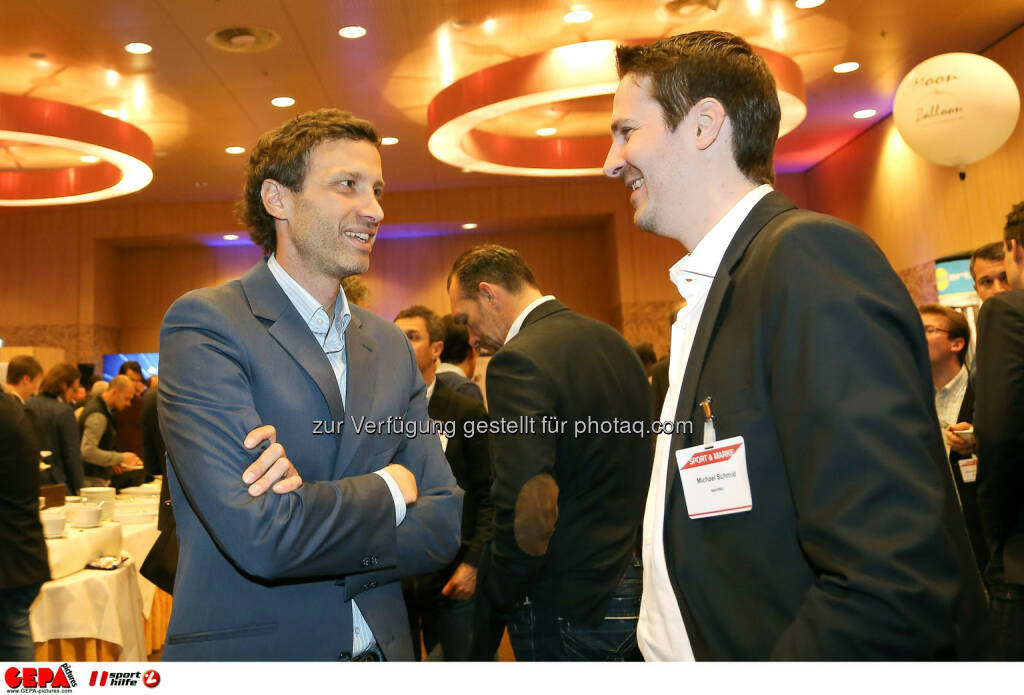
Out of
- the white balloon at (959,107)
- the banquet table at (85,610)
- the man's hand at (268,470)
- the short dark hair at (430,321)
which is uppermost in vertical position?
the white balloon at (959,107)

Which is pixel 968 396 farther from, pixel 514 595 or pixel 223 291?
pixel 223 291

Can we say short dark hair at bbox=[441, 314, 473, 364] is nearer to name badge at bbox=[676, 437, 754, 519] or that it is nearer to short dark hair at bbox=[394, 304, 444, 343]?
short dark hair at bbox=[394, 304, 444, 343]

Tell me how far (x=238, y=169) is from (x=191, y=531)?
1009 centimetres

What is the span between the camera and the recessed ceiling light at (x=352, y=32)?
21.4ft

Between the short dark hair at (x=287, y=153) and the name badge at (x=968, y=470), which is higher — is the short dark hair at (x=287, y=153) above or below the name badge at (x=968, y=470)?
above

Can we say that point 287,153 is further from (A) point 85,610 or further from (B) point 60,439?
(B) point 60,439

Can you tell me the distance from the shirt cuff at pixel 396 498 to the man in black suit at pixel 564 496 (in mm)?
544

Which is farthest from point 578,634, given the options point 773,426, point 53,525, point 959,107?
point 959,107

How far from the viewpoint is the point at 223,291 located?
1.60m

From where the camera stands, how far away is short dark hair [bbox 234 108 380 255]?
1.77 metres

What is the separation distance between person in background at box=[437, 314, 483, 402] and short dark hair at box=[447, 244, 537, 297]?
667 mm

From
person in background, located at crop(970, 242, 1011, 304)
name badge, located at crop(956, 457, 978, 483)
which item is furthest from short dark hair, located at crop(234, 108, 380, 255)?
person in background, located at crop(970, 242, 1011, 304)
